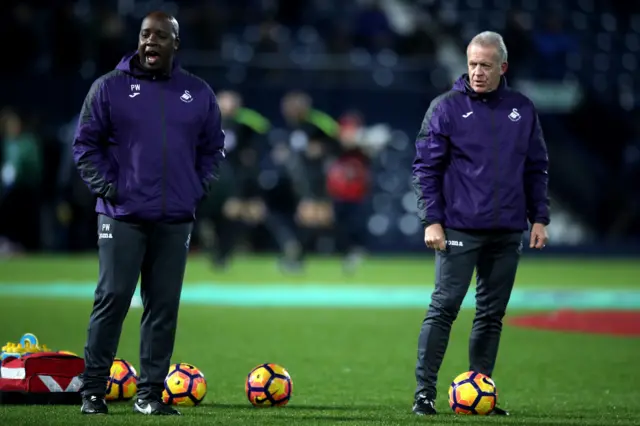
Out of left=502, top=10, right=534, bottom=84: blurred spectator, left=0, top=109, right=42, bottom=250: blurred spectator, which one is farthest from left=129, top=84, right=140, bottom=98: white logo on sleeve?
left=502, top=10, right=534, bottom=84: blurred spectator

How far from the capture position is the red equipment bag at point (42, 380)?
7.56 metres

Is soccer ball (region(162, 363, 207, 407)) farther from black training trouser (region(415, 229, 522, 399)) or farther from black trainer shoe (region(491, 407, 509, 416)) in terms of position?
black trainer shoe (region(491, 407, 509, 416))

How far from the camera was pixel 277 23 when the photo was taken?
2648 centimetres

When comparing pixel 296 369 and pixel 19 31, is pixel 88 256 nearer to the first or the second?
pixel 19 31

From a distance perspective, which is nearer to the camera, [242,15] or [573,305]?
[573,305]

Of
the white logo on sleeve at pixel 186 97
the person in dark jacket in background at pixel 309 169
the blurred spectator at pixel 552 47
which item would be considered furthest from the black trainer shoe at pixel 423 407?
the blurred spectator at pixel 552 47

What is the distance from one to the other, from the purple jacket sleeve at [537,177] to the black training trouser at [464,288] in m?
0.20

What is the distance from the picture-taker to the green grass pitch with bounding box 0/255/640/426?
724 centimetres

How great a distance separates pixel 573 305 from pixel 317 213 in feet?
22.2

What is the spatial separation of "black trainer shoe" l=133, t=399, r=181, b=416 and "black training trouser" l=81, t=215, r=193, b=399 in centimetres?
4

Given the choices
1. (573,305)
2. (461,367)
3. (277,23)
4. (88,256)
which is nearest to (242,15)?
(277,23)

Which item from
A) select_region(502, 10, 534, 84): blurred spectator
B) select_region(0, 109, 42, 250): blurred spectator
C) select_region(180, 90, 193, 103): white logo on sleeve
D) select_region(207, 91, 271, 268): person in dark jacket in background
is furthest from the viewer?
select_region(502, 10, 534, 84): blurred spectator

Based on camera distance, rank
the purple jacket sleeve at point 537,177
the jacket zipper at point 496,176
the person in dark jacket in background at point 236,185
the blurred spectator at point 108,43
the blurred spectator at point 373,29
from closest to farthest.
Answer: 1. the jacket zipper at point 496,176
2. the purple jacket sleeve at point 537,177
3. the person in dark jacket in background at point 236,185
4. the blurred spectator at point 108,43
5. the blurred spectator at point 373,29

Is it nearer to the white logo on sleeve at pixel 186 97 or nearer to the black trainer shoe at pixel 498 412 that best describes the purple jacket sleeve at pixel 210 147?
the white logo on sleeve at pixel 186 97
